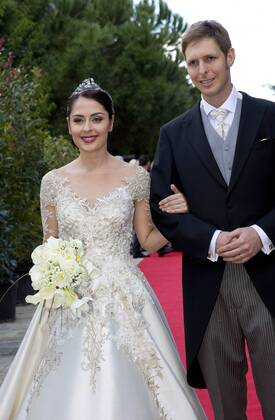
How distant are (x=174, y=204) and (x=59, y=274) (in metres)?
0.66

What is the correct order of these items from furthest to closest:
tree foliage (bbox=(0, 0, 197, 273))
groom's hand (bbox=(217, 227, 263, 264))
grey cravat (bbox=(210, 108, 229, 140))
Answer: tree foliage (bbox=(0, 0, 197, 273)) → grey cravat (bbox=(210, 108, 229, 140)) → groom's hand (bbox=(217, 227, 263, 264))

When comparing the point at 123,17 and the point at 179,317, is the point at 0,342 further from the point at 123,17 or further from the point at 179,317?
the point at 123,17

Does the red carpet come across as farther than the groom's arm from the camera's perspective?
Yes

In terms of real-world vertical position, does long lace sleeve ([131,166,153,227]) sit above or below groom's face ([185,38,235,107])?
below

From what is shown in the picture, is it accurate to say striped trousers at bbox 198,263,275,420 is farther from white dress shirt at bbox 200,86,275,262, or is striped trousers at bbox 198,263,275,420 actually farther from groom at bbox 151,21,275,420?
white dress shirt at bbox 200,86,275,262

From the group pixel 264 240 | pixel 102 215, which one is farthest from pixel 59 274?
pixel 264 240

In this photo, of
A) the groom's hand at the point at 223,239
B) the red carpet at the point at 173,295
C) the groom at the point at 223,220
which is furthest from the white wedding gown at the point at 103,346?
the red carpet at the point at 173,295

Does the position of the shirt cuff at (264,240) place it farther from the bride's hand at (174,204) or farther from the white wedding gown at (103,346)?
the white wedding gown at (103,346)

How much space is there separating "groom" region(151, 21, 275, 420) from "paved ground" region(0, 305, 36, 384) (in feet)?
8.80

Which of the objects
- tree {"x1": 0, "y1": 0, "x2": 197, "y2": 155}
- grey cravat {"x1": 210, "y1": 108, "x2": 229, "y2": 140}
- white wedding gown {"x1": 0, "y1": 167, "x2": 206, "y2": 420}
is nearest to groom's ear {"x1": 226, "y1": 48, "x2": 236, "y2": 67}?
grey cravat {"x1": 210, "y1": 108, "x2": 229, "y2": 140}

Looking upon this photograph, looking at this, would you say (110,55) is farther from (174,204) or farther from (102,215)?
(174,204)

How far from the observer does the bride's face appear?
4.27m

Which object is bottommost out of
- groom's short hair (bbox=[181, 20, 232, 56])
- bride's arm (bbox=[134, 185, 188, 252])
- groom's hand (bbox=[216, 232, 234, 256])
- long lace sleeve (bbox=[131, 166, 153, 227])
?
bride's arm (bbox=[134, 185, 188, 252])

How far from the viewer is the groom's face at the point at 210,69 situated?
3.70 meters
